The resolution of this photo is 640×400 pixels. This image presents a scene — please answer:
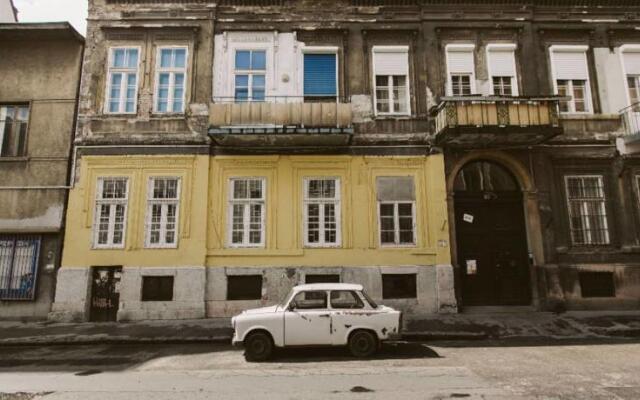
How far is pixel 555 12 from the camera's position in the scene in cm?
1381

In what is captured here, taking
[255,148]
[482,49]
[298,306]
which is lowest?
[298,306]

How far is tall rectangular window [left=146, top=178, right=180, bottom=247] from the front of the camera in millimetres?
12398

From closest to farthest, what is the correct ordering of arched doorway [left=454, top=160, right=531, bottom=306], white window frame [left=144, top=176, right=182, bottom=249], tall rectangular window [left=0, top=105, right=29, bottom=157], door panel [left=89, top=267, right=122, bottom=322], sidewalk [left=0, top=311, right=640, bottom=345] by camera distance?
sidewalk [left=0, top=311, right=640, bottom=345], door panel [left=89, top=267, right=122, bottom=322], white window frame [left=144, top=176, right=182, bottom=249], arched doorway [left=454, top=160, right=531, bottom=306], tall rectangular window [left=0, top=105, right=29, bottom=157]

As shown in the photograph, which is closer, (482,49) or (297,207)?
(297,207)

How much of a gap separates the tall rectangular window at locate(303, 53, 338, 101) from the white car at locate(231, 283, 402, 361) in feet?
26.0

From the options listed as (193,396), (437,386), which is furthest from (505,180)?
(193,396)

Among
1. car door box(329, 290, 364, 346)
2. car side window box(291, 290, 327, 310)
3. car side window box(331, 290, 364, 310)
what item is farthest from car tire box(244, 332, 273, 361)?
car side window box(331, 290, 364, 310)

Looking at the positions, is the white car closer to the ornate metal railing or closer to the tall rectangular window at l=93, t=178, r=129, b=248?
the ornate metal railing

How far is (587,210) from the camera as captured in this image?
1291 centimetres

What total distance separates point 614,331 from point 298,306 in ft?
26.7

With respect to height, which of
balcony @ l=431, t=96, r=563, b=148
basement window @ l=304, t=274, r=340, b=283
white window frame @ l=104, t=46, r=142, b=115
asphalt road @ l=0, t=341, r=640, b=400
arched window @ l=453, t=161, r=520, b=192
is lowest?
asphalt road @ l=0, t=341, r=640, b=400

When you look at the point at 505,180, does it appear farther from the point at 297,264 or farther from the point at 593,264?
the point at 297,264

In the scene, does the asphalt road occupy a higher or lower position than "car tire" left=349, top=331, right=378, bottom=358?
lower

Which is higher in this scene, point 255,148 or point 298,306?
point 255,148
